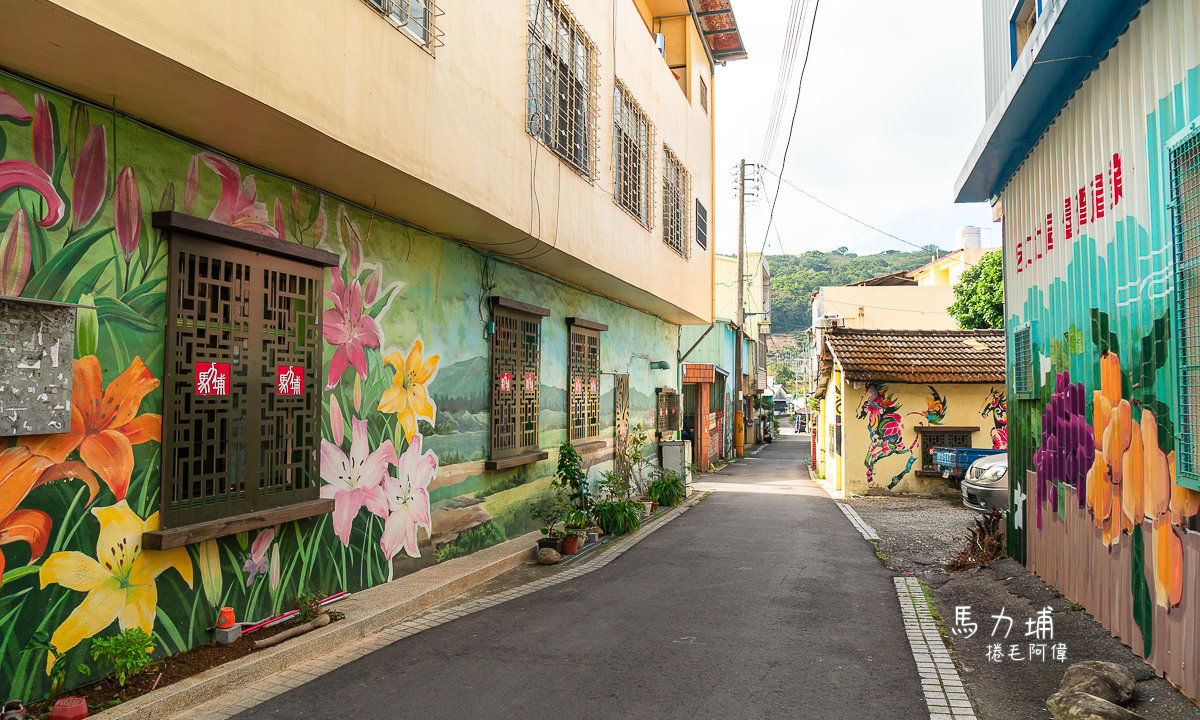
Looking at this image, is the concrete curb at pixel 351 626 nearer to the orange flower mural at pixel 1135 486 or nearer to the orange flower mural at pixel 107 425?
→ the orange flower mural at pixel 107 425

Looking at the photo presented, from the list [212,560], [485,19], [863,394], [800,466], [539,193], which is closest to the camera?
[212,560]

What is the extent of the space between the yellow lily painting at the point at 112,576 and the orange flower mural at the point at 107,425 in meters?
0.25

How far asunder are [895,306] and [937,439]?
84.3ft

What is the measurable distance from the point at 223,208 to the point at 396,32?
2073 millimetres

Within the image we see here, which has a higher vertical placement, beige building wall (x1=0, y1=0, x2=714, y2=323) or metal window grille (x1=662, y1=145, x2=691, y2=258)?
metal window grille (x1=662, y1=145, x2=691, y2=258)

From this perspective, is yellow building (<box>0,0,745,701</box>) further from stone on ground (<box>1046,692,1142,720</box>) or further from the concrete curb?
stone on ground (<box>1046,692,1142,720</box>)

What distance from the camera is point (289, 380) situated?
21.2 feet

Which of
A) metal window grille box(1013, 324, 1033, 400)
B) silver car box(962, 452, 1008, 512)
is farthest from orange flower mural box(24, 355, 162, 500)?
silver car box(962, 452, 1008, 512)

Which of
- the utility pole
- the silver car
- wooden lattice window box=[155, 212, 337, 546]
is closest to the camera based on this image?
wooden lattice window box=[155, 212, 337, 546]

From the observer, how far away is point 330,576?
702 cm

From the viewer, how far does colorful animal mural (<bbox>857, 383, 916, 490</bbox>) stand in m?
18.0

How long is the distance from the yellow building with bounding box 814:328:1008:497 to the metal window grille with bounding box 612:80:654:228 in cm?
727

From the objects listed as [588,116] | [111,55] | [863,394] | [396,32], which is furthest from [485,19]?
[863,394]

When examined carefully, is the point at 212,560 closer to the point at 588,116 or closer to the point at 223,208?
the point at 223,208
